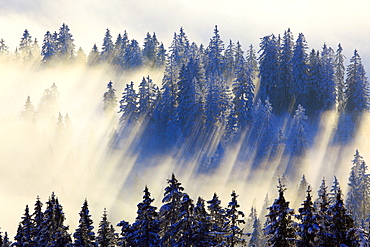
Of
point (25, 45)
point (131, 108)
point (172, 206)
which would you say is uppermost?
point (25, 45)

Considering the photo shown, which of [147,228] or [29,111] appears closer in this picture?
[147,228]

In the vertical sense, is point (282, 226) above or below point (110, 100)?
below

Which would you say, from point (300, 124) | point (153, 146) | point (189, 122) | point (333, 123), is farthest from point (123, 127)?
point (333, 123)

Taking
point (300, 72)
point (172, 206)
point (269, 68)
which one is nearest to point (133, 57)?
point (269, 68)

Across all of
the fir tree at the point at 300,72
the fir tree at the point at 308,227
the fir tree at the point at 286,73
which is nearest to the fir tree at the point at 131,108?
the fir tree at the point at 286,73

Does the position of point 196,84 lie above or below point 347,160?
above

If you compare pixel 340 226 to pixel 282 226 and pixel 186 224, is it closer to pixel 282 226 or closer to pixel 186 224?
pixel 282 226

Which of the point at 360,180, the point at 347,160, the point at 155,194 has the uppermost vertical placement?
the point at 347,160

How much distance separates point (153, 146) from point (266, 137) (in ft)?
84.9

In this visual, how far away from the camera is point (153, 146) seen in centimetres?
10850

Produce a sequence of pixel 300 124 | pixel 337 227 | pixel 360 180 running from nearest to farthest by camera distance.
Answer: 1. pixel 337 227
2. pixel 360 180
3. pixel 300 124

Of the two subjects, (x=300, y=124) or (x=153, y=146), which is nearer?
(x=300, y=124)

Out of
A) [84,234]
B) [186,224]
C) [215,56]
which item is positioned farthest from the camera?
[215,56]

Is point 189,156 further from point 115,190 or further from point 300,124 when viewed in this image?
point 300,124
